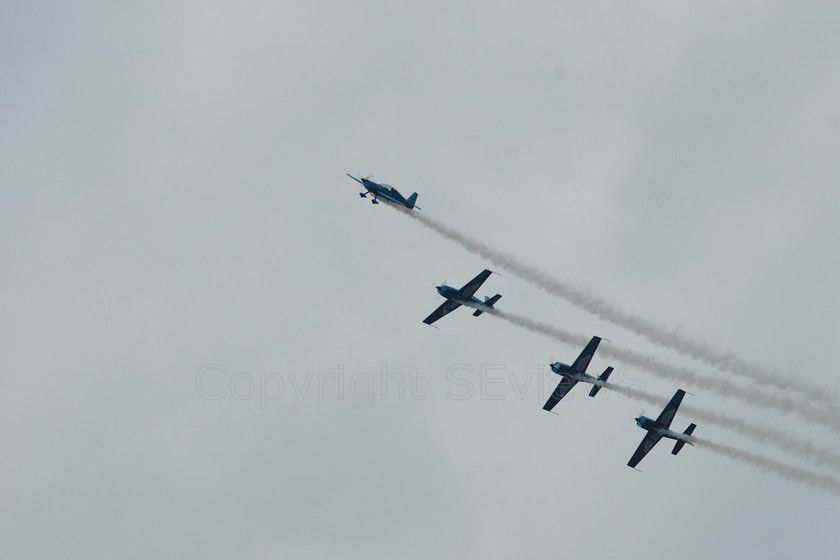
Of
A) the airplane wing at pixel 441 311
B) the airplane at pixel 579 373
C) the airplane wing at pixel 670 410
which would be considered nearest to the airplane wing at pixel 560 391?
the airplane at pixel 579 373

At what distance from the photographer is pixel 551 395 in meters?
84.3

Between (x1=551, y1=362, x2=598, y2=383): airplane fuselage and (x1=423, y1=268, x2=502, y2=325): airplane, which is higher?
(x1=551, y1=362, x2=598, y2=383): airplane fuselage

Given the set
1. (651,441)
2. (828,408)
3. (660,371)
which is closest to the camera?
(828,408)

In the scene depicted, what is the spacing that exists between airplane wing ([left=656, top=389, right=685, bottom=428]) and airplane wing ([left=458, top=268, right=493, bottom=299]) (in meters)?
16.8

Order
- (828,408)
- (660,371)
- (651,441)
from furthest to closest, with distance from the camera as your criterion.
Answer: (651,441) → (660,371) → (828,408)

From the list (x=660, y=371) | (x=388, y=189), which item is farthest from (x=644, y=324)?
(x=388, y=189)

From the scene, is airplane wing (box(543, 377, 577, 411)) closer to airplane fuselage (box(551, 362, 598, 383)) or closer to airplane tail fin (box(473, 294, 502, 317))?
airplane fuselage (box(551, 362, 598, 383))

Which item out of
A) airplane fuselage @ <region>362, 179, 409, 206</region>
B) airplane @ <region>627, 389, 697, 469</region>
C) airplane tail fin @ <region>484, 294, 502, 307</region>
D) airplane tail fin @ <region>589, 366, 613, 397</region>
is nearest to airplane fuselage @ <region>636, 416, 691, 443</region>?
airplane @ <region>627, 389, 697, 469</region>

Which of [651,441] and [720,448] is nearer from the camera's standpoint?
[720,448]

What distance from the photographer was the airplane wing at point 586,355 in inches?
3120

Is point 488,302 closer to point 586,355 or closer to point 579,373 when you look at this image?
point 586,355

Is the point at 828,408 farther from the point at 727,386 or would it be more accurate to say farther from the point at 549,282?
the point at 549,282

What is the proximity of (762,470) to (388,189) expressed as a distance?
1325 inches

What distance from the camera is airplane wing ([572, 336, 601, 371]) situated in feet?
260
